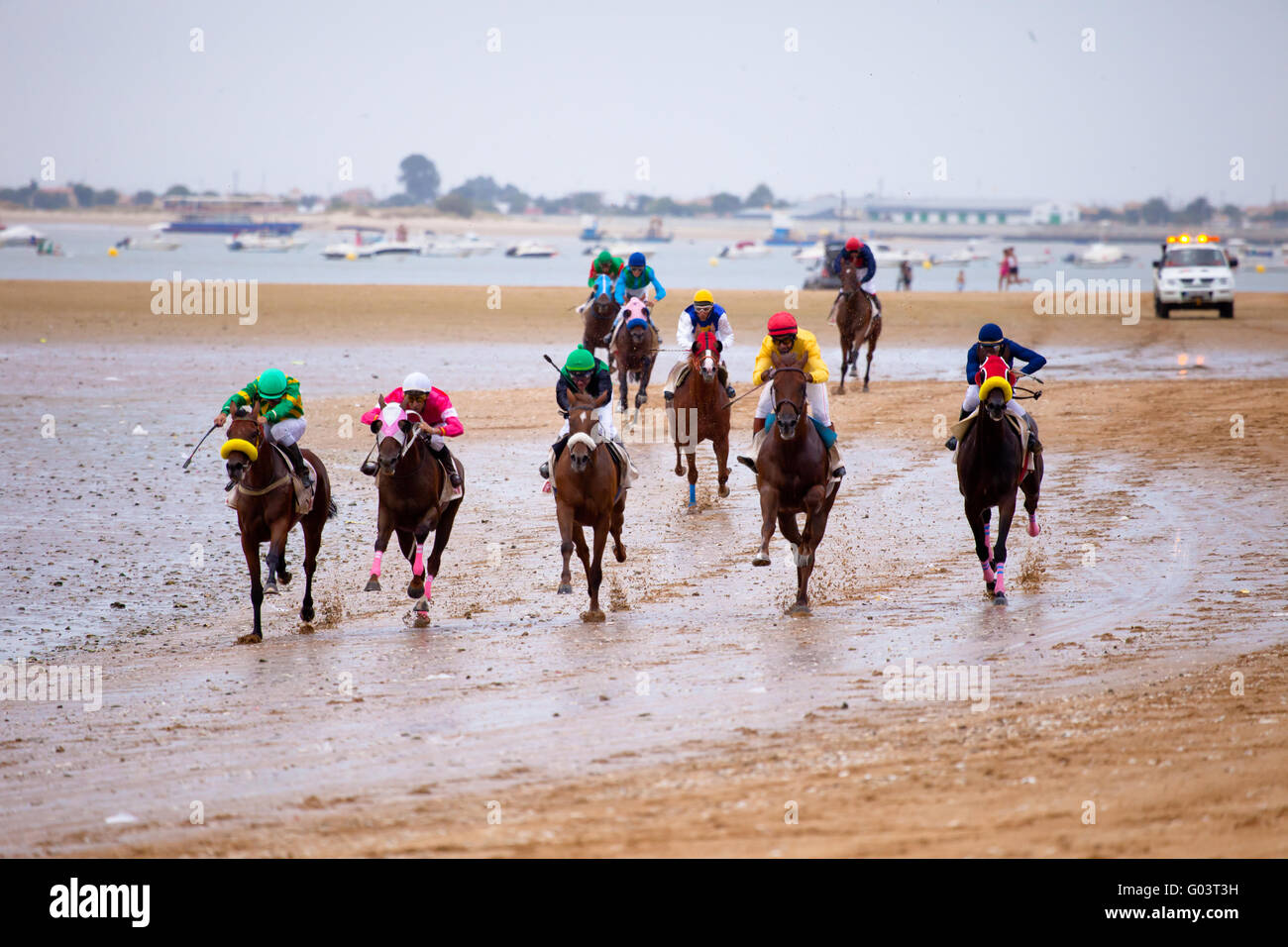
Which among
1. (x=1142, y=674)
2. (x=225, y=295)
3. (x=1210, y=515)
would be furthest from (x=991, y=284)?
Answer: (x=1142, y=674)

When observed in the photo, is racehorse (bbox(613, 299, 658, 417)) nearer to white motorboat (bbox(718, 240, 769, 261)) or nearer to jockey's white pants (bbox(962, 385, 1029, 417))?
jockey's white pants (bbox(962, 385, 1029, 417))

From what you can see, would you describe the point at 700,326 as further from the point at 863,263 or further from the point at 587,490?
the point at 863,263

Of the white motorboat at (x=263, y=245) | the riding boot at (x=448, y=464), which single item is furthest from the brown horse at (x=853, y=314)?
the white motorboat at (x=263, y=245)

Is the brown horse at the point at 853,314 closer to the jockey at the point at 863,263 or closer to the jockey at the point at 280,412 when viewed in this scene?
the jockey at the point at 863,263

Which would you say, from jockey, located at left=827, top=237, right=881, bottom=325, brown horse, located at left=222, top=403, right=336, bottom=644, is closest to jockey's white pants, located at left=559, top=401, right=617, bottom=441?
brown horse, located at left=222, top=403, right=336, bottom=644

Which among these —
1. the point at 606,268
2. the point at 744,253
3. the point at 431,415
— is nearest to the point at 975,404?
the point at 431,415

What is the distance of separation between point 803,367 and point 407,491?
348cm

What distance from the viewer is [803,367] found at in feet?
39.2

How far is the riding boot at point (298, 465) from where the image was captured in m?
11.3

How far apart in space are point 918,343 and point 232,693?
2680 cm

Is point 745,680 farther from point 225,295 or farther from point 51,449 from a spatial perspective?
point 225,295

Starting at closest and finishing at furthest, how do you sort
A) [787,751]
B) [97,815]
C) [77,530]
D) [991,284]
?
[97,815] → [787,751] → [77,530] → [991,284]

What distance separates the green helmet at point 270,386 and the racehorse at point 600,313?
10.8 metres
